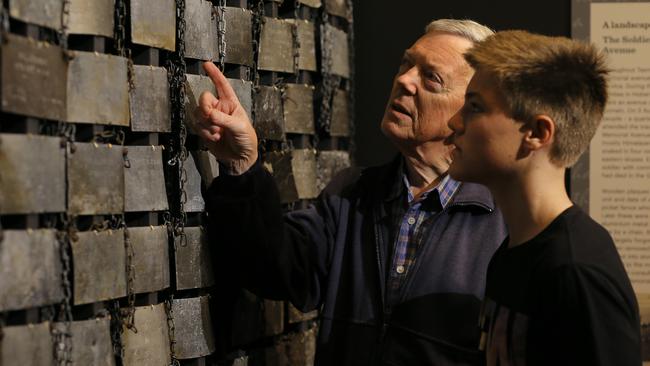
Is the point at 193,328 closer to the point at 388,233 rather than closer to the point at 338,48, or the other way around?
the point at 388,233

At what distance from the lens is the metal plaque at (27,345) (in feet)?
5.49

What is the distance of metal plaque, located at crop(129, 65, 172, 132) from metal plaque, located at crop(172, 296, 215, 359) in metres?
0.38

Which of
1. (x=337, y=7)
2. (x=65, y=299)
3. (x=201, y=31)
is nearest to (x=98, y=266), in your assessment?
(x=65, y=299)

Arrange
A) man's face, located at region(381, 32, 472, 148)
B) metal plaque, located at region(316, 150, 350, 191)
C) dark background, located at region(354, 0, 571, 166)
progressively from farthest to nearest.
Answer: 1. dark background, located at region(354, 0, 571, 166)
2. metal plaque, located at region(316, 150, 350, 191)
3. man's face, located at region(381, 32, 472, 148)

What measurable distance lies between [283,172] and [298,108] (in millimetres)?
198

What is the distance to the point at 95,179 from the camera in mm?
1903

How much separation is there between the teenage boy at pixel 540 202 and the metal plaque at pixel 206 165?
594mm

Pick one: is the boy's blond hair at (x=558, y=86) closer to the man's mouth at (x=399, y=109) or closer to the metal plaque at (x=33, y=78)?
the man's mouth at (x=399, y=109)

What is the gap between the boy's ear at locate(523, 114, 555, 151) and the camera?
1845mm

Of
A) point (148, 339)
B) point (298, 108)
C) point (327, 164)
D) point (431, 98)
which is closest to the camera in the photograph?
point (148, 339)

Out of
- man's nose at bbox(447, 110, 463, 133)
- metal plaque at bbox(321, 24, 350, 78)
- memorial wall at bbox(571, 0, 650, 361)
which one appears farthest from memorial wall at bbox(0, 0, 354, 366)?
memorial wall at bbox(571, 0, 650, 361)

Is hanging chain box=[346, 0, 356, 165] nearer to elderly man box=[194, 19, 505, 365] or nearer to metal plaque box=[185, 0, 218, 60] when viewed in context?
elderly man box=[194, 19, 505, 365]

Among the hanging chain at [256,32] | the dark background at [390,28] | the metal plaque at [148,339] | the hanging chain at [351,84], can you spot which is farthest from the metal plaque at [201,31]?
the dark background at [390,28]

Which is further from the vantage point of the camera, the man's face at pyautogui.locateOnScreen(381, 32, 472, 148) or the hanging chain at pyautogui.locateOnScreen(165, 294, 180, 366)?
the man's face at pyautogui.locateOnScreen(381, 32, 472, 148)
